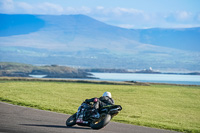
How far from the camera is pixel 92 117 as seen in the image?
1619cm

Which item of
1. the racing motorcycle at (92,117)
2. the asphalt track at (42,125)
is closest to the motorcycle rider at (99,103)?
the racing motorcycle at (92,117)

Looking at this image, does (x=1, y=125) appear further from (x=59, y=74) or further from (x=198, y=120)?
(x=59, y=74)

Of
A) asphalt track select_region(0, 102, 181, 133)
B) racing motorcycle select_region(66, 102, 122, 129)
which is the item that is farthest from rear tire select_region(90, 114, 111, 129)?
asphalt track select_region(0, 102, 181, 133)

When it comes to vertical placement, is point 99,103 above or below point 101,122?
above

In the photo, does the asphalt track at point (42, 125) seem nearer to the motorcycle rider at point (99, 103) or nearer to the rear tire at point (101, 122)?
the rear tire at point (101, 122)

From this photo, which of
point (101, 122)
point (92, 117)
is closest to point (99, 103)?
point (92, 117)

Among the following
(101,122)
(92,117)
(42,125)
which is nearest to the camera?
(101,122)

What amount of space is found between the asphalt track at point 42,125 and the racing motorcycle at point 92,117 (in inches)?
8.7

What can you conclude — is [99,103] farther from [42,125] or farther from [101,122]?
[42,125]

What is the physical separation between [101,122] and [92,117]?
2.32 ft

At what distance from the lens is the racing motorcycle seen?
1570cm

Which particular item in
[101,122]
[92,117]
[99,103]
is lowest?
[101,122]

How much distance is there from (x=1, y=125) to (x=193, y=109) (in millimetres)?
18454

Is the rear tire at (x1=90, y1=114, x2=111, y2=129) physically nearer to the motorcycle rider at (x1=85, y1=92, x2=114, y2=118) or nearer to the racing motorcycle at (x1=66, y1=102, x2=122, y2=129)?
the racing motorcycle at (x1=66, y1=102, x2=122, y2=129)
